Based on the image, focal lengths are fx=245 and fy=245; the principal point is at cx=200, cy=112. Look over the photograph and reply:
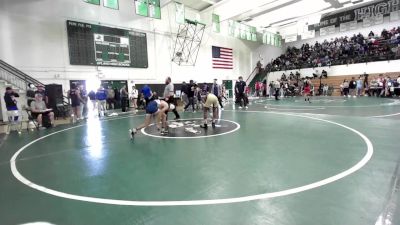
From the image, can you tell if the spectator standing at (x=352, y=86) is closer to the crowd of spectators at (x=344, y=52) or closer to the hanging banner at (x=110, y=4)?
the crowd of spectators at (x=344, y=52)

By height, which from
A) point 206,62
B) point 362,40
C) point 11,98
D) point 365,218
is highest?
point 362,40

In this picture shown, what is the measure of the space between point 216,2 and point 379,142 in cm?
2160

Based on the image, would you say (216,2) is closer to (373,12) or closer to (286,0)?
(286,0)

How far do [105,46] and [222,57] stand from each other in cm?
1407

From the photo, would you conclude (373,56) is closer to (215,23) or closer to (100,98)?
(215,23)

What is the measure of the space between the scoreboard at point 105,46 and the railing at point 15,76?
3.32 meters

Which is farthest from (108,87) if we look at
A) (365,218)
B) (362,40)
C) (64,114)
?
(362,40)

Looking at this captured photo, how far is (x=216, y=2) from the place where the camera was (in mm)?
23891

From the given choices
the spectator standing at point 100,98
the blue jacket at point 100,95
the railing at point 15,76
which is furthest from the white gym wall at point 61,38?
the blue jacket at point 100,95

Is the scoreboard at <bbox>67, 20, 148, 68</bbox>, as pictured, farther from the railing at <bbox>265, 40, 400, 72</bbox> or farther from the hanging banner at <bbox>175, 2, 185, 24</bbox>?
the railing at <bbox>265, 40, 400, 72</bbox>

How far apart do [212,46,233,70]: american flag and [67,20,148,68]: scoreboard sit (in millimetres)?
9090

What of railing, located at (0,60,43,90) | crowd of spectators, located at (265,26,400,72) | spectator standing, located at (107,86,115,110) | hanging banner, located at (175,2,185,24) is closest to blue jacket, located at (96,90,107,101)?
railing, located at (0,60,43,90)

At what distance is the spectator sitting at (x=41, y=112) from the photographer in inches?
390

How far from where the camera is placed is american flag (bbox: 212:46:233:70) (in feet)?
92.3
